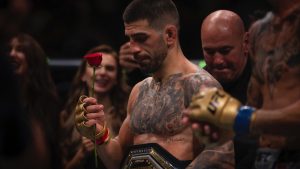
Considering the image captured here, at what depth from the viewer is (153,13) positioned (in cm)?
388

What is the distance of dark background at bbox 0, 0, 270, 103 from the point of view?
636 cm

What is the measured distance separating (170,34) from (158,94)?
26 centimetres

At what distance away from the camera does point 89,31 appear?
6570 millimetres

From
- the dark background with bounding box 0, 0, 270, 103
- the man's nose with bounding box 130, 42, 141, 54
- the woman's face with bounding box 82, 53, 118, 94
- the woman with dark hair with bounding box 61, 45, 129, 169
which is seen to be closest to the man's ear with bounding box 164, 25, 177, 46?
the man's nose with bounding box 130, 42, 141, 54

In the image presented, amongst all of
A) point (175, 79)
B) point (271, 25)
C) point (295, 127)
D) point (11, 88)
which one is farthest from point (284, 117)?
point (11, 88)

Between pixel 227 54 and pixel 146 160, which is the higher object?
pixel 227 54

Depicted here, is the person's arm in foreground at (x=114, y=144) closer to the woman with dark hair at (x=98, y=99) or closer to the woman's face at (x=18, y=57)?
the woman with dark hair at (x=98, y=99)

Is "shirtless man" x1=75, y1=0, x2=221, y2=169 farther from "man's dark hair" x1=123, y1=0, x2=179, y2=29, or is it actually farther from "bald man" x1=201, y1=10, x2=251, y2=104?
"bald man" x1=201, y1=10, x2=251, y2=104

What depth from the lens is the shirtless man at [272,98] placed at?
318 centimetres

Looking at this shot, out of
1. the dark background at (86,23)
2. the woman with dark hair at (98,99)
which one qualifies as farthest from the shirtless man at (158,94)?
the dark background at (86,23)

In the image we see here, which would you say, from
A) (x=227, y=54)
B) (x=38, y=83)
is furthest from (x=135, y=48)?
(x=38, y=83)

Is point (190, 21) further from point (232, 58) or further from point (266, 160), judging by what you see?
point (266, 160)

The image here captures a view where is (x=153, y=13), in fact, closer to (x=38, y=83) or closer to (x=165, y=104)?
(x=165, y=104)

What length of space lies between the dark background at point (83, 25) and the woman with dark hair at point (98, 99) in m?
0.58
